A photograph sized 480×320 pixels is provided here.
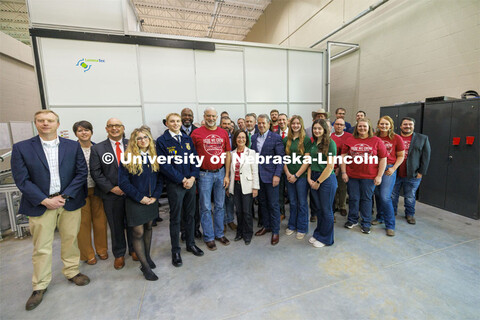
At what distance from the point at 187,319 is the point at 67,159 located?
1808 millimetres

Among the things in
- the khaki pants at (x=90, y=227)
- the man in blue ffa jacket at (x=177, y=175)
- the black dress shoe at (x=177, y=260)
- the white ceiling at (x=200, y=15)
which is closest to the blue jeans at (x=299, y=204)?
→ the man in blue ffa jacket at (x=177, y=175)

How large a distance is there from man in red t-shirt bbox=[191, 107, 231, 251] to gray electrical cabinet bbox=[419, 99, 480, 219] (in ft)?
12.4

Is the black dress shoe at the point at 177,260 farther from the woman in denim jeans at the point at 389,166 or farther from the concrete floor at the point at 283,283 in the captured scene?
the woman in denim jeans at the point at 389,166

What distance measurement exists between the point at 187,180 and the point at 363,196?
238 centimetres

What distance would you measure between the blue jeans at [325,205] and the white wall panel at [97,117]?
353 cm

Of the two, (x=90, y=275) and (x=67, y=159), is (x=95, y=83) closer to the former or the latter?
(x=67, y=159)

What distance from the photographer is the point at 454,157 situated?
3.56 meters

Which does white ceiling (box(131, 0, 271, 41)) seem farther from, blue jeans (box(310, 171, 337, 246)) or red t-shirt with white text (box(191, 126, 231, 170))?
blue jeans (box(310, 171, 337, 246))

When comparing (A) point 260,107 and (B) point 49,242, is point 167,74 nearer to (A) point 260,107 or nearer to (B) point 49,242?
(A) point 260,107

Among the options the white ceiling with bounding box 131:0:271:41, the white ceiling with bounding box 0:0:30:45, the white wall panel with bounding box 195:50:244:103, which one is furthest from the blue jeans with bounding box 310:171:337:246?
the white ceiling with bounding box 0:0:30:45

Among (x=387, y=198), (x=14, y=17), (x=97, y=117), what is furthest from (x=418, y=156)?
(x=14, y=17)

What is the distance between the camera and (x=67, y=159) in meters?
2.04

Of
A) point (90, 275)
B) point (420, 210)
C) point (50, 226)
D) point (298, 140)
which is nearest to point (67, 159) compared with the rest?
point (50, 226)

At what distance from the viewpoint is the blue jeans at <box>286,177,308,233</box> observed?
2773mm
